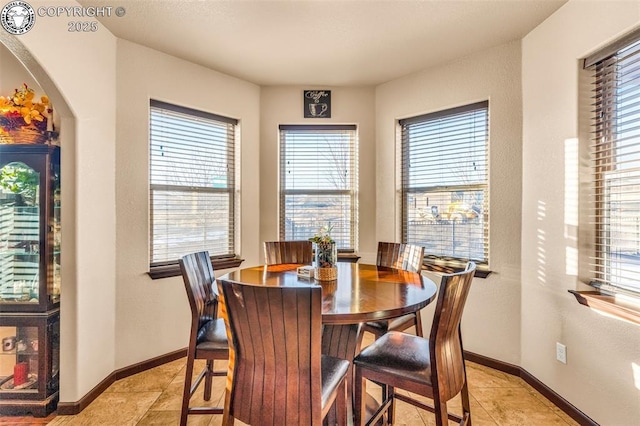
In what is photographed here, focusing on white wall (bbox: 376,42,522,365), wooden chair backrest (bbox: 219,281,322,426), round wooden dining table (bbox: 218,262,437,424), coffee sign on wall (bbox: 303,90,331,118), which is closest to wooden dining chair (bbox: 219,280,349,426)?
wooden chair backrest (bbox: 219,281,322,426)

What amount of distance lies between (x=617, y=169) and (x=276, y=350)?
6.93 ft

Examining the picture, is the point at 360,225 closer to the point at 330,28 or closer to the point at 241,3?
the point at 330,28

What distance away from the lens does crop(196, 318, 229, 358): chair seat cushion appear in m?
1.81

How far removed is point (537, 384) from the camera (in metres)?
2.36

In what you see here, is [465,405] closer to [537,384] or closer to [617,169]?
[537,384]

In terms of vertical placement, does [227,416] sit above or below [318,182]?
below

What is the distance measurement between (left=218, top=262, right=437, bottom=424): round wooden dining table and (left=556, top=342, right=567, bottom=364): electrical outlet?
988 millimetres

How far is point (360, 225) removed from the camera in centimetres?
351

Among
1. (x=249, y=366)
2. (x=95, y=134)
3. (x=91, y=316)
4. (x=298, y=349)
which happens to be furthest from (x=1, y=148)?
(x=298, y=349)

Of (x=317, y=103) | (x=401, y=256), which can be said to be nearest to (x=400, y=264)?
(x=401, y=256)

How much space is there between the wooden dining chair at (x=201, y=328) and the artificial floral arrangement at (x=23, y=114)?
4.27ft

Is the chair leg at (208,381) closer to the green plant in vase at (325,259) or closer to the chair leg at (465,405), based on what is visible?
the green plant in vase at (325,259)

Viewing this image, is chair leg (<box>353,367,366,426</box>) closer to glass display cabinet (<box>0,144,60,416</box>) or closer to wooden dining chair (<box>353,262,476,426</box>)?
wooden dining chair (<box>353,262,476,426</box>)

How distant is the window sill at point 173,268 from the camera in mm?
2725
